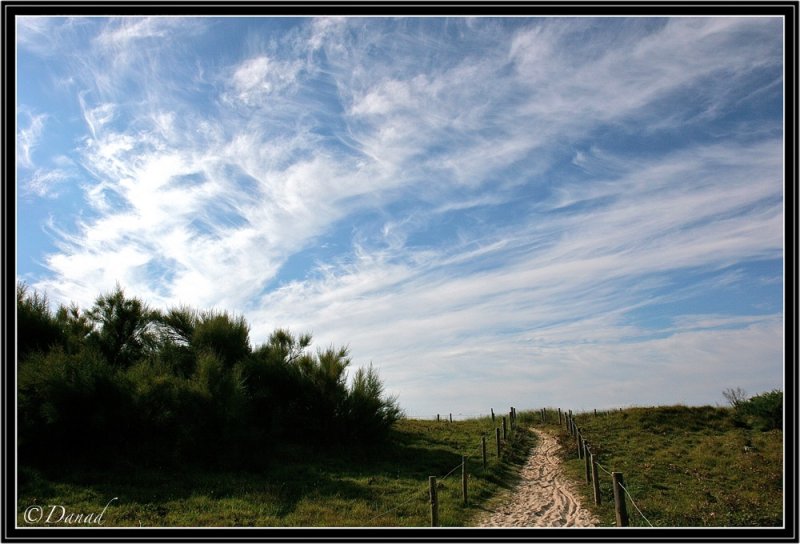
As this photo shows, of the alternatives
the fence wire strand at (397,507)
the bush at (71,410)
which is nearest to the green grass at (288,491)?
the fence wire strand at (397,507)

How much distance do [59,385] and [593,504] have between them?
51.0 feet

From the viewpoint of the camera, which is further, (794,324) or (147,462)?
(147,462)

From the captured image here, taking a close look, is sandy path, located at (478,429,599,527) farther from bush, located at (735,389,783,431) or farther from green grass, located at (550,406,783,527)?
bush, located at (735,389,783,431)

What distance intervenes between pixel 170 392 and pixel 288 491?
5.78m

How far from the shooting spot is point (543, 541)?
18.3 ft

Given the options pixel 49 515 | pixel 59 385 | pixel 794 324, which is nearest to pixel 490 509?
pixel 794 324

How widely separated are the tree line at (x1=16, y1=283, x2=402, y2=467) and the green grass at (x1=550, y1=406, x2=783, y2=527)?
32.3 feet

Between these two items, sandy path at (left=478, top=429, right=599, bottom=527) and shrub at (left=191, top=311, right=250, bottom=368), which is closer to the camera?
sandy path at (left=478, top=429, right=599, bottom=527)

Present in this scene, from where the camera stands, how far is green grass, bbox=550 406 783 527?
39.0ft

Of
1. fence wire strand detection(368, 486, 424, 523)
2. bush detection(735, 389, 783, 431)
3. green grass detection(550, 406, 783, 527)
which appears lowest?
fence wire strand detection(368, 486, 424, 523)

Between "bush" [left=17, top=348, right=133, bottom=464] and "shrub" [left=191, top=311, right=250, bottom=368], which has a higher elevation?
"shrub" [left=191, top=311, right=250, bottom=368]

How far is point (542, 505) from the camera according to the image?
42.8 ft

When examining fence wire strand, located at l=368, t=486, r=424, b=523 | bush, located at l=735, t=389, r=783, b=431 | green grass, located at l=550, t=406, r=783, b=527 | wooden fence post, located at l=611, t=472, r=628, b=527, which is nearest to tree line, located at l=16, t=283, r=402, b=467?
fence wire strand, located at l=368, t=486, r=424, b=523

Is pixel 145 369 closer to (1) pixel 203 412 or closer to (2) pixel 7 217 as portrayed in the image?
(1) pixel 203 412
